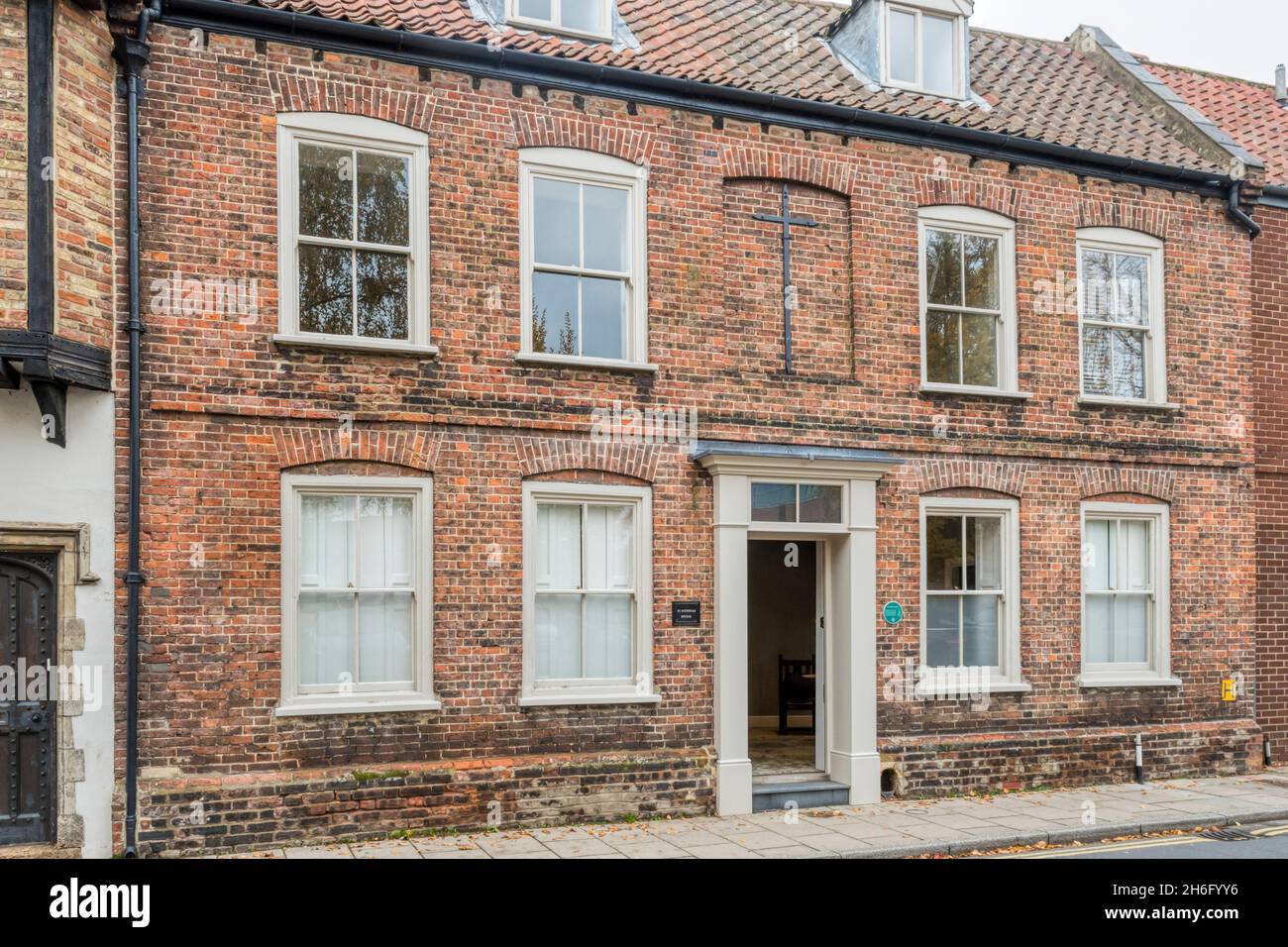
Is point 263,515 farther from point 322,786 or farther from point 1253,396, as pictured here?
point 1253,396

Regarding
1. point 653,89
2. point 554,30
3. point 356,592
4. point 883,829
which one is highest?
point 554,30

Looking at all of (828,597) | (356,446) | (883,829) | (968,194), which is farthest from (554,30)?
(883,829)

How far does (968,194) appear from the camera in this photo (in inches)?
532

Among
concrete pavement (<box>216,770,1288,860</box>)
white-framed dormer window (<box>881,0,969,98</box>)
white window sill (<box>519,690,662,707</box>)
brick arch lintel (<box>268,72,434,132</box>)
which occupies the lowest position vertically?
concrete pavement (<box>216,770,1288,860</box>)

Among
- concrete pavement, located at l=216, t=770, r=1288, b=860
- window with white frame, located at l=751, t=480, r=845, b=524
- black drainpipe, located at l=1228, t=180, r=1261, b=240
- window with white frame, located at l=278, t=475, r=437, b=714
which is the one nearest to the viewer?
concrete pavement, located at l=216, t=770, r=1288, b=860

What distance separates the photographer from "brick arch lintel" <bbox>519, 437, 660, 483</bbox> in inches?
451

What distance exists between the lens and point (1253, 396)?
49.7ft

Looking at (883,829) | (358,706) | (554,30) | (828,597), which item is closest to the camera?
(358,706)

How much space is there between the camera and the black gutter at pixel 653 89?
417 inches

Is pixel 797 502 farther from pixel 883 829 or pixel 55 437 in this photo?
pixel 55 437

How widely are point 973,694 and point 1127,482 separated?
3.35 metres

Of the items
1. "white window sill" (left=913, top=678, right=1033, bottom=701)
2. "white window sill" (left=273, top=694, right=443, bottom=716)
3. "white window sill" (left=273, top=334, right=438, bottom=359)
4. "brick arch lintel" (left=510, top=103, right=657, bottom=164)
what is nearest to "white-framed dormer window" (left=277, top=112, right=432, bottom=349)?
"white window sill" (left=273, top=334, right=438, bottom=359)

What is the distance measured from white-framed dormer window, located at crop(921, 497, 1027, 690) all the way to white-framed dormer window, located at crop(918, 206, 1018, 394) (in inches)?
58.0

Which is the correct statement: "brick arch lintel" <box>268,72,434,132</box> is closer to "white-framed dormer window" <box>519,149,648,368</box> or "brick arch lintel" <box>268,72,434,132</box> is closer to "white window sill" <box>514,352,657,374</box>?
"white-framed dormer window" <box>519,149,648,368</box>
